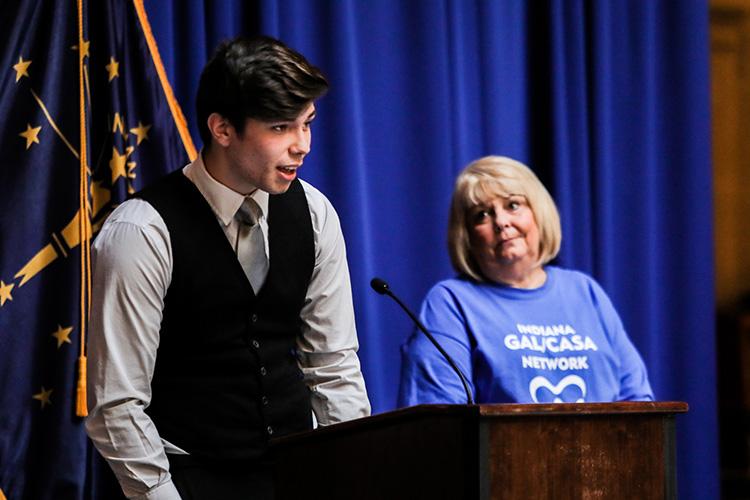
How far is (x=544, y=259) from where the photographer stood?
247 cm

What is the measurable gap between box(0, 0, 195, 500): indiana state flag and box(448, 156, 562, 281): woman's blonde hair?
0.84 metres

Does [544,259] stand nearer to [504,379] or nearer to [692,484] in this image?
[504,379]

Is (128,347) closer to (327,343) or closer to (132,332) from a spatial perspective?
(132,332)

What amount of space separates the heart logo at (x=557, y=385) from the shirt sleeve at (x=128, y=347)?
105 centimetres

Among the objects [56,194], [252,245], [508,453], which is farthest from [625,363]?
[56,194]

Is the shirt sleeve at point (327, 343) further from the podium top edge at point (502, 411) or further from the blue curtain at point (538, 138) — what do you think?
the blue curtain at point (538, 138)

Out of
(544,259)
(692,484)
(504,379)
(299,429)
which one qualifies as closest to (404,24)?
(544,259)

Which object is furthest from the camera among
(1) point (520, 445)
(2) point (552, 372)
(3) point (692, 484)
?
(3) point (692, 484)

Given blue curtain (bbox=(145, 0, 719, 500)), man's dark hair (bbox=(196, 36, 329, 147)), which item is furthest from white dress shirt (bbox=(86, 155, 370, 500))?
blue curtain (bbox=(145, 0, 719, 500))

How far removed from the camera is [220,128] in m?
1.61

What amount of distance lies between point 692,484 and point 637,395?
2.92ft

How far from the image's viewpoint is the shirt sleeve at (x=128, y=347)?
4.88 feet

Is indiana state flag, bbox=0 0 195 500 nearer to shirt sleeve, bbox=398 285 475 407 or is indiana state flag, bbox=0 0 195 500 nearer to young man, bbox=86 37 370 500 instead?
young man, bbox=86 37 370 500

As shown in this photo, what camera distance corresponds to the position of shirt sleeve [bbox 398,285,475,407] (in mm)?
2295
